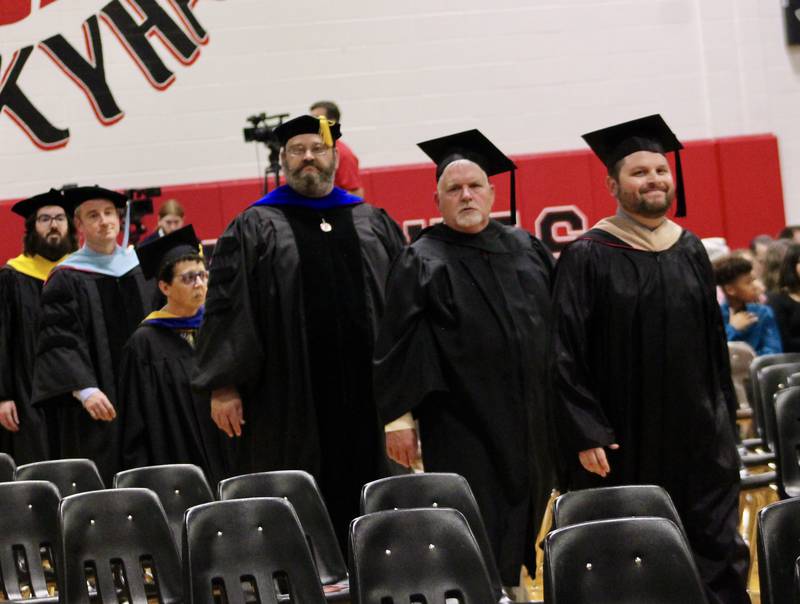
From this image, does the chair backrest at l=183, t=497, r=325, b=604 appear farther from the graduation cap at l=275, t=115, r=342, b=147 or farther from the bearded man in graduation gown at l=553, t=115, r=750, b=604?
the graduation cap at l=275, t=115, r=342, b=147

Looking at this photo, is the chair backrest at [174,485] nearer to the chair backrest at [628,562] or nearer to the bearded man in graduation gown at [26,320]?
the chair backrest at [628,562]

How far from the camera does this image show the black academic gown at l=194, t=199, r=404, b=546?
5133 mm

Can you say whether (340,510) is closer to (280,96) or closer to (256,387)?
(256,387)

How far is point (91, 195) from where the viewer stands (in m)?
6.48

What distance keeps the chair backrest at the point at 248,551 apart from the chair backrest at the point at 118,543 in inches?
18.7

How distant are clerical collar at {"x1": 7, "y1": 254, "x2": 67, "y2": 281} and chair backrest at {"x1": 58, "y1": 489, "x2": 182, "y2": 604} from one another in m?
3.66

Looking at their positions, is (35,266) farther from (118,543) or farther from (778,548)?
(778,548)

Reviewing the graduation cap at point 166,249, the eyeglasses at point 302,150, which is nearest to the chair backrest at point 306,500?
the eyeglasses at point 302,150

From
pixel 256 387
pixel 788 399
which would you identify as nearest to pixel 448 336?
pixel 256 387

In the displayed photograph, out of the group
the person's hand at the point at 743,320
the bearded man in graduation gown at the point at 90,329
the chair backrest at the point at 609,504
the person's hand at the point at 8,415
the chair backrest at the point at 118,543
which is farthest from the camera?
the person's hand at the point at 743,320

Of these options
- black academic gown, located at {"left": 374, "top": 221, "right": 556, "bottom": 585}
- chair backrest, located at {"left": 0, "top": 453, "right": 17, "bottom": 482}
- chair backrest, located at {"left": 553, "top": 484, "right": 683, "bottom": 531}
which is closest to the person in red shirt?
black academic gown, located at {"left": 374, "top": 221, "right": 556, "bottom": 585}

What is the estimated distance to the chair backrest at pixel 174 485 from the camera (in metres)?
4.53

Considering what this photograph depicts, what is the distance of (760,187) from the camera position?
34.7ft

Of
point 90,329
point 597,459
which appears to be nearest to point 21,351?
point 90,329
